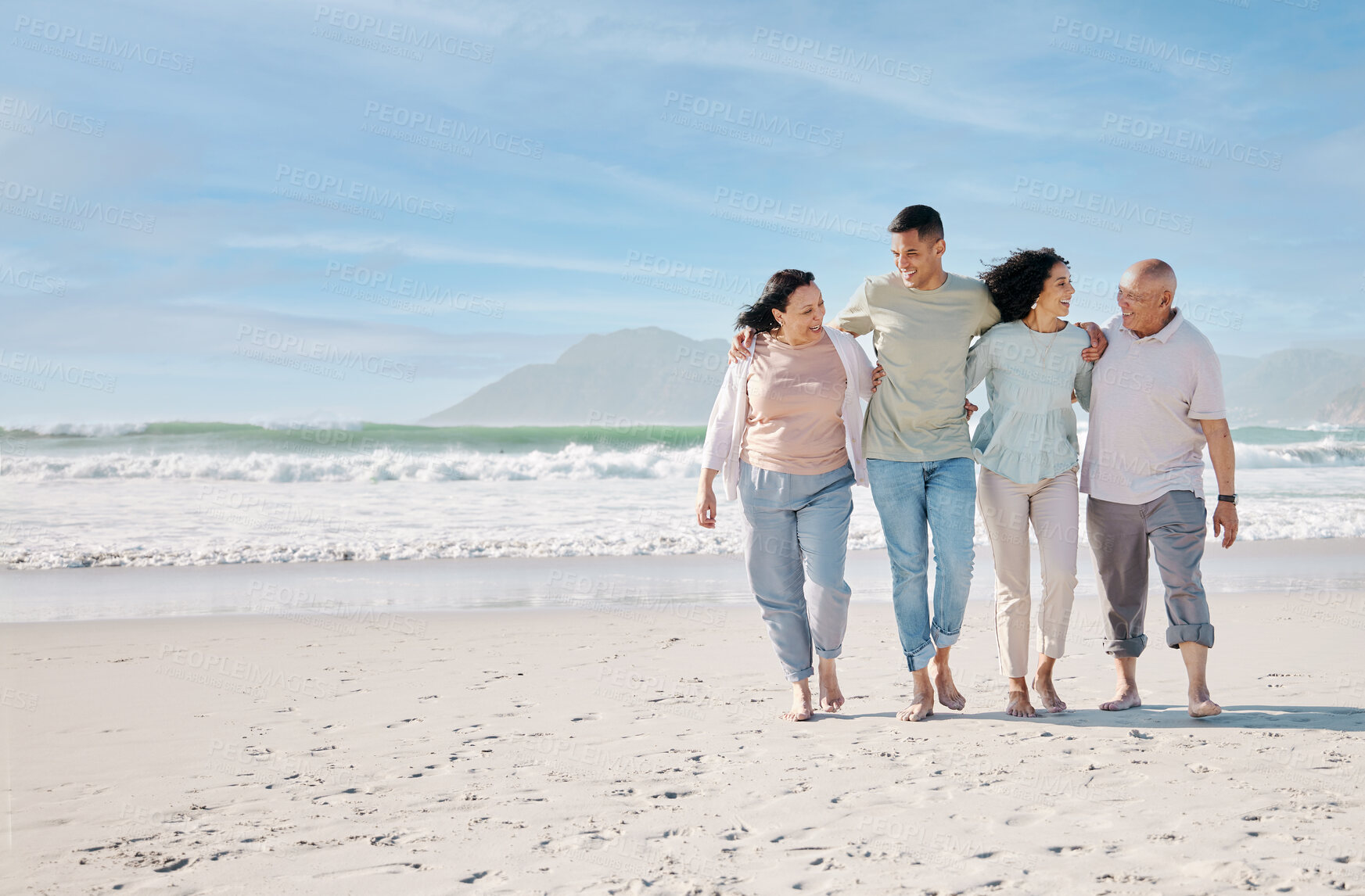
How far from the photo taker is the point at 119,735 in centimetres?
381

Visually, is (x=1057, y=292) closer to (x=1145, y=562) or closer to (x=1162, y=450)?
(x=1162, y=450)

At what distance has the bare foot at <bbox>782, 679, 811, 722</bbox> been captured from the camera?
12.4 ft

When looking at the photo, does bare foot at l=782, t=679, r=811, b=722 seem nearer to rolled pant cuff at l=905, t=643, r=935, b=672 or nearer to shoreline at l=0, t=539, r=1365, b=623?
rolled pant cuff at l=905, t=643, r=935, b=672

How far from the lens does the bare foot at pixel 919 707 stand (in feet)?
12.1

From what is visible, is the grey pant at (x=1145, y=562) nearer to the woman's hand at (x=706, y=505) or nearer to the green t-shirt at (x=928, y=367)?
the green t-shirt at (x=928, y=367)

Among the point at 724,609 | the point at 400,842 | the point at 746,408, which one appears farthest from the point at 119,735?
the point at 724,609

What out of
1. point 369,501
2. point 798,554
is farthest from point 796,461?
point 369,501

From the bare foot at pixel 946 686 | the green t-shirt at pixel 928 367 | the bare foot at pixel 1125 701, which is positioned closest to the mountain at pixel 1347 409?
the bare foot at pixel 1125 701

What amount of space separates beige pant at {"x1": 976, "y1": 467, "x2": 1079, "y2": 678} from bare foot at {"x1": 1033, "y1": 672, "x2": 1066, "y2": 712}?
0.48ft

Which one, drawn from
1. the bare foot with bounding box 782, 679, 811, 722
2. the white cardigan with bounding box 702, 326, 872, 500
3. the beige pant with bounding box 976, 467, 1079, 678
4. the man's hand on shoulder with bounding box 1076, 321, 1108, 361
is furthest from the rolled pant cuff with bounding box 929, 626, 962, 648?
the man's hand on shoulder with bounding box 1076, 321, 1108, 361

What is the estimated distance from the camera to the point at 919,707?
3.71 m

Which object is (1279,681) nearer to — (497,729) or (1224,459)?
(1224,459)

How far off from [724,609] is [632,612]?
659 mm

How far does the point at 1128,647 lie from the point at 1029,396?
114 cm
